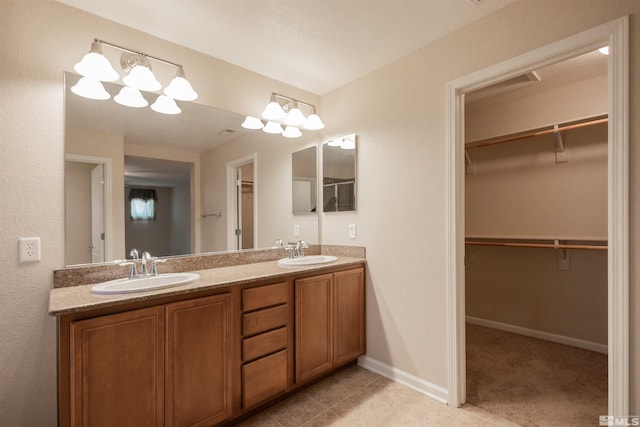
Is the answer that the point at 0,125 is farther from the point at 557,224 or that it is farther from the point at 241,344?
the point at 557,224

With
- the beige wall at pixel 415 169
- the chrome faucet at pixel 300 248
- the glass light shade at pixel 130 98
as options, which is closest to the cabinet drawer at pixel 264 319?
the chrome faucet at pixel 300 248

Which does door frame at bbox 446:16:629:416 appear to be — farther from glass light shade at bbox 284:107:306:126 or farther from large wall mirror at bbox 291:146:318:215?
large wall mirror at bbox 291:146:318:215

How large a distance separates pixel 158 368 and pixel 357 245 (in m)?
1.63

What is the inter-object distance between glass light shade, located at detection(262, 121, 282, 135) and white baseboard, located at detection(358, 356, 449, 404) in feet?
6.74

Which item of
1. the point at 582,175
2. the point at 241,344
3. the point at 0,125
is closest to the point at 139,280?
the point at 241,344

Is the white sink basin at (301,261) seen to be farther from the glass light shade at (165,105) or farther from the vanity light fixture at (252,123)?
the glass light shade at (165,105)

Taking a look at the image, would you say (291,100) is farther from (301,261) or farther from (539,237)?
(539,237)

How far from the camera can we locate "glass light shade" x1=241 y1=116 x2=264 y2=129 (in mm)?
2334

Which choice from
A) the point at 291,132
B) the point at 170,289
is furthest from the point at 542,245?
the point at 170,289

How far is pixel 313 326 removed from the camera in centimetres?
204

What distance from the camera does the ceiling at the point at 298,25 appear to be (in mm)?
1658

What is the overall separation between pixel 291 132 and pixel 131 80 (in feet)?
4.16

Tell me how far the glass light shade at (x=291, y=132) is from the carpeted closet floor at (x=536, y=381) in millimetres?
2409

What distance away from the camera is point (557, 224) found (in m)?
2.78
